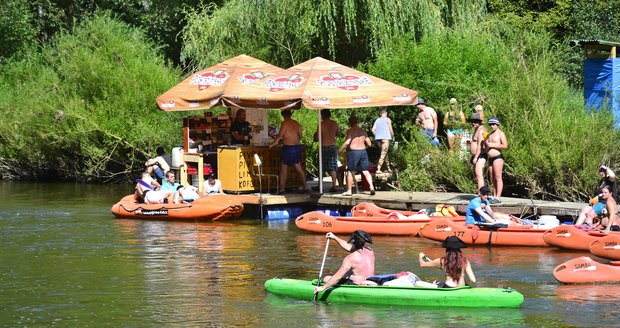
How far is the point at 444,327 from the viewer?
13594 millimetres

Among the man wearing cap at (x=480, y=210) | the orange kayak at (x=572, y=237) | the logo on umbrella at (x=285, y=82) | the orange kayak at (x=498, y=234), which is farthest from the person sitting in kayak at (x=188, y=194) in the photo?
the orange kayak at (x=572, y=237)

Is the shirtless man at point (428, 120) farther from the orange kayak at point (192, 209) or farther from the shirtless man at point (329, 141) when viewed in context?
the orange kayak at point (192, 209)

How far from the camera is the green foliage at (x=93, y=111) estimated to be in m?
32.1

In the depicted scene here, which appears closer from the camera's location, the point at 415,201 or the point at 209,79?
the point at 415,201

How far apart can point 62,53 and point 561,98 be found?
16.7 meters

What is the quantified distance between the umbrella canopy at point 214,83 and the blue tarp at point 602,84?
6.72 m

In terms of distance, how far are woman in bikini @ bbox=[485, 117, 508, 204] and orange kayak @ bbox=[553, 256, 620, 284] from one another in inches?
209

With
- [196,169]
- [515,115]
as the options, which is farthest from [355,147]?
[196,169]

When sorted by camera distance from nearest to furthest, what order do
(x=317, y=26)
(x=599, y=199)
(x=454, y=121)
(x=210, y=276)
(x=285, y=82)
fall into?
(x=210, y=276) → (x=599, y=199) → (x=285, y=82) → (x=454, y=121) → (x=317, y=26)

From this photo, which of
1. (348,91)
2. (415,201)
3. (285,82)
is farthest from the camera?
(285,82)

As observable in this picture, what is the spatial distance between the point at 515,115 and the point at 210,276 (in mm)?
8693

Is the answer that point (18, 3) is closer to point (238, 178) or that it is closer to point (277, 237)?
point (238, 178)

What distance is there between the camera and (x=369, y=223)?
69.4 feet

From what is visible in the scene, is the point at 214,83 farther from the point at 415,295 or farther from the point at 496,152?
the point at 415,295
